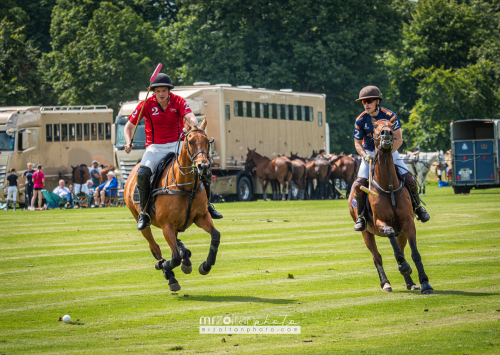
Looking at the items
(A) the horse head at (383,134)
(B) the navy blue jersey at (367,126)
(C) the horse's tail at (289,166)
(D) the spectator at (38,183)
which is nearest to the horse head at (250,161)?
(C) the horse's tail at (289,166)

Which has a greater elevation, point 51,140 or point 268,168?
point 51,140

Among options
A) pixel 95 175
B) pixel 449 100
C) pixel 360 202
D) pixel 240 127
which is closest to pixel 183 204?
pixel 360 202

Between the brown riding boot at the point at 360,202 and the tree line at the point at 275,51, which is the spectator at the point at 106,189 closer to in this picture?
the tree line at the point at 275,51

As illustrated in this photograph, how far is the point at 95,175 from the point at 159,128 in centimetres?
2680

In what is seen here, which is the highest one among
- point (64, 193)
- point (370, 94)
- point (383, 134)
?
point (370, 94)

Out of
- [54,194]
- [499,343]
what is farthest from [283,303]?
[54,194]

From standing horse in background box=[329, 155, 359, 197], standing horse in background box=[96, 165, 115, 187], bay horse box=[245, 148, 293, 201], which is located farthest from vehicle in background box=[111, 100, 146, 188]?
standing horse in background box=[329, 155, 359, 197]

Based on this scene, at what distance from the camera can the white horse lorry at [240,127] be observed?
125 ft

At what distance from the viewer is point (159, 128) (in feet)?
40.9

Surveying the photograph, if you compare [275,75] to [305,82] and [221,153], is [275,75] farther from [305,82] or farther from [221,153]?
[221,153]

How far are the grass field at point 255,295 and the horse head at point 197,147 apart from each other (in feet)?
6.02

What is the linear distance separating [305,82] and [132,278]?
5104cm

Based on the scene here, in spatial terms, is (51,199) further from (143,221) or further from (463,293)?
(463,293)

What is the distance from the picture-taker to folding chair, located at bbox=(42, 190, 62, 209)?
35.7m
